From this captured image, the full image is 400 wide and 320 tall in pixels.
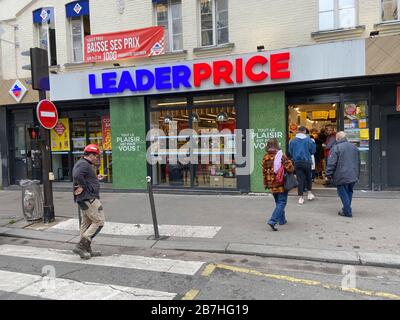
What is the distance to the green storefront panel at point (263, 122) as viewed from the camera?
10.1 metres

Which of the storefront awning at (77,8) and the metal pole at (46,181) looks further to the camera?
the storefront awning at (77,8)

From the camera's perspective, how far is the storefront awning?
39.7 feet

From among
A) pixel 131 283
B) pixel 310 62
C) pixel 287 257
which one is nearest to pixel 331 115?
pixel 310 62

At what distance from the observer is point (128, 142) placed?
11719 millimetres

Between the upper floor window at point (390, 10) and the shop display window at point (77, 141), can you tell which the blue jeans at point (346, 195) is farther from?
the shop display window at point (77, 141)

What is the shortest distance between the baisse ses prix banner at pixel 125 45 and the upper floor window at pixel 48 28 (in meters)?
1.57

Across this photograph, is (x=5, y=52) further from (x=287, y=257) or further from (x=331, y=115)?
(x=287, y=257)

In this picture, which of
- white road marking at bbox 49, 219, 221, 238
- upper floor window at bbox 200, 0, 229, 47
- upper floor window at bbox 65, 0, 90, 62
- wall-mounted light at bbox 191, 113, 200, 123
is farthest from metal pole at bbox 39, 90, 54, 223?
upper floor window at bbox 200, 0, 229, 47

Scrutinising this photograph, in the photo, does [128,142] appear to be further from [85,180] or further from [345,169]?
[345,169]

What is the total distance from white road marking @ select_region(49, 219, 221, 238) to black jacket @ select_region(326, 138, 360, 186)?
2.59 m

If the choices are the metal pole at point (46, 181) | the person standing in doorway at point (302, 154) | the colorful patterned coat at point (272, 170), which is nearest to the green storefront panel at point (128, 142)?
the metal pole at point (46, 181)

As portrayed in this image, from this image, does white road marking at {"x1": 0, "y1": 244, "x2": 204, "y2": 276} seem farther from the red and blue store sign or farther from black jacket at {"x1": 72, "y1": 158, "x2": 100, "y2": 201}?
the red and blue store sign

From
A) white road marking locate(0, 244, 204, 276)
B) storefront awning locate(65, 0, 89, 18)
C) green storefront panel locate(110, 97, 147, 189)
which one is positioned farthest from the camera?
storefront awning locate(65, 0, 89, 18)

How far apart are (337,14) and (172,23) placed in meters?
4.71
